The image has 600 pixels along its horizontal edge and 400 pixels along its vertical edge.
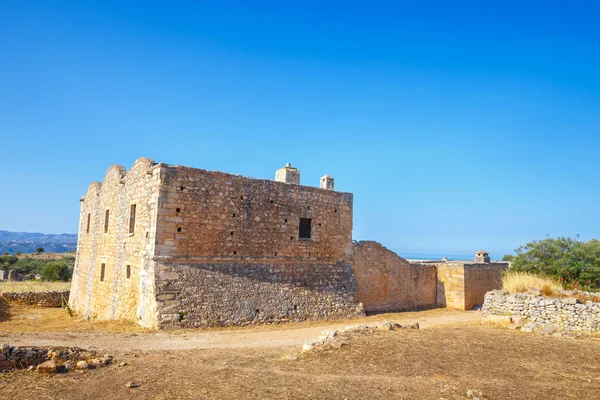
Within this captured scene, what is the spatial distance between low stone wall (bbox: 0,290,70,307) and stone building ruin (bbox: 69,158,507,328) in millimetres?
1290

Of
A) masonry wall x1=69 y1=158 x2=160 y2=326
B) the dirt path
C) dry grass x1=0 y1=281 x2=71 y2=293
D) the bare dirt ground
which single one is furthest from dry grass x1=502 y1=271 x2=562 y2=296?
dry grass x1=0 y1=281 x2=71 y2=293

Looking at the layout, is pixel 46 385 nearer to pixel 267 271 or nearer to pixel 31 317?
pixel 267 271

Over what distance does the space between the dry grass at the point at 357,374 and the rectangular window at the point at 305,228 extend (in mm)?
7142

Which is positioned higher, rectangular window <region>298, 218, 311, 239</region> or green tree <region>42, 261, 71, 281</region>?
rectangular window <region>298, 218, 311, 239</region>

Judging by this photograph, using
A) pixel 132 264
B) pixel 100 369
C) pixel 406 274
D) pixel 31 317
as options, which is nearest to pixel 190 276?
pixel 132 264

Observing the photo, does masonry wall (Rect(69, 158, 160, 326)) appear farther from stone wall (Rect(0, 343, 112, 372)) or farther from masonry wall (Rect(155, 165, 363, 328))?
stone wall (Rect(0, 343, 112, 372))

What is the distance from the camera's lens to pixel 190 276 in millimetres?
13023

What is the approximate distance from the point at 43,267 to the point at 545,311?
46.8 m

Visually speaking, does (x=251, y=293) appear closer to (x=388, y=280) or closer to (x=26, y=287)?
(x=388, y=280)

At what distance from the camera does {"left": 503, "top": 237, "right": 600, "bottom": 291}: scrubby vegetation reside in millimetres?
16734

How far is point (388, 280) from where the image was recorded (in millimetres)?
19391

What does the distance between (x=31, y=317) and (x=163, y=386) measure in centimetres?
1373

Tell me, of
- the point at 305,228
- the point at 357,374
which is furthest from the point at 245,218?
the point at 357,374

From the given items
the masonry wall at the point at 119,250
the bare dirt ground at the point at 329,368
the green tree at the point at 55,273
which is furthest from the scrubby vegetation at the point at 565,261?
the green tree at the point at 55,273
